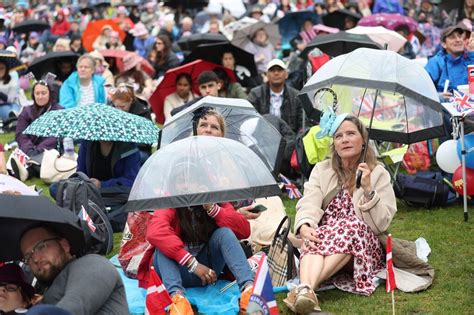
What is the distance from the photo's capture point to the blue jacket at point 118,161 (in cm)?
873

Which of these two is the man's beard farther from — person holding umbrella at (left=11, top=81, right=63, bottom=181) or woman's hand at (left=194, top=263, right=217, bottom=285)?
person holding umbrella at (left=11, top=81, right=63, bottom=181)

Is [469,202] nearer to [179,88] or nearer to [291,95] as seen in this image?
[291,95]

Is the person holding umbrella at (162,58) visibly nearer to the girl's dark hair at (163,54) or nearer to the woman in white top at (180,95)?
the girl's dark hair at (163,54)

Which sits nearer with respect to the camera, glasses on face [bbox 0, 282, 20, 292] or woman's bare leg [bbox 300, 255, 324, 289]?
glasses on face [bbox 0, 282, 20, 292]

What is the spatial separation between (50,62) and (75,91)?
2.29m

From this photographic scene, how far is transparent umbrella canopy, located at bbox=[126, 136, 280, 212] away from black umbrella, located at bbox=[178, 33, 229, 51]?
424 inches

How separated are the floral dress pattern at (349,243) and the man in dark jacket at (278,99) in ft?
14.9

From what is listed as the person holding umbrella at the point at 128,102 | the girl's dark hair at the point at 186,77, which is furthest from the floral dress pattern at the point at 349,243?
the girl's dark hair at the point at 186,77

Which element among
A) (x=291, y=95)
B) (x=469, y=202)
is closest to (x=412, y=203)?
(x=469, y=202)

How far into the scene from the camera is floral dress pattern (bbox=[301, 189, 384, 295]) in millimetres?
6547

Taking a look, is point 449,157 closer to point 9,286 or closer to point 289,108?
point 289,108

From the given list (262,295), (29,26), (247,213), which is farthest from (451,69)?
(29,26)

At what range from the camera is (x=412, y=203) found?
927 cm

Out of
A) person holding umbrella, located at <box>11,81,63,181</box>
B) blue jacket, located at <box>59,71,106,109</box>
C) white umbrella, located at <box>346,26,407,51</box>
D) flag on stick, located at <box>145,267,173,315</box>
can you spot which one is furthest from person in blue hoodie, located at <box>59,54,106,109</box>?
flag on stick, located at <box>145,267,173,315</box>
